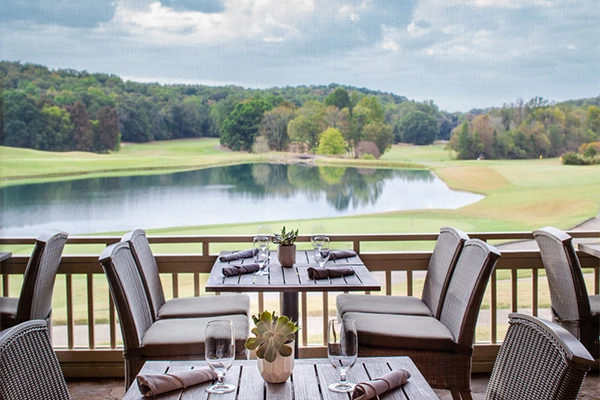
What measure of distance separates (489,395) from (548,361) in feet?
1.03

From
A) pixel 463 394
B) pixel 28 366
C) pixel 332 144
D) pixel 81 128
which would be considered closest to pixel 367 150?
pixel 332 144

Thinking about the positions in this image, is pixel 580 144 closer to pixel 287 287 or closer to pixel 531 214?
pixel 531 214

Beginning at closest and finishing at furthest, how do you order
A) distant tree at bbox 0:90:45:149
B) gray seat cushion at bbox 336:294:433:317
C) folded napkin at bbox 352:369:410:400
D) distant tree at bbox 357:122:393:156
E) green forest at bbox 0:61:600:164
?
folded napkin at bbox 352:369:410:400 → gray seat cushion at bbox 336:294:433:317 → distant tree at bbox 0:90:45:149 → green forest at bbox 0:61:600:164 → distant tree at bbox 357:122:393:156

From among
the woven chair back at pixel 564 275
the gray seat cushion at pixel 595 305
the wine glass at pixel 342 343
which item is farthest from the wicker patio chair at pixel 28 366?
the gray seat cushion at pixel 595 305

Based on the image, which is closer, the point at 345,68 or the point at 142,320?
the point at 142,320

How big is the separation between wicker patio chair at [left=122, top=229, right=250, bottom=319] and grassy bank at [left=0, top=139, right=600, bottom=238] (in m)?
1.92

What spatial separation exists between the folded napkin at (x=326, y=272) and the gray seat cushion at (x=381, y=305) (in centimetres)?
29

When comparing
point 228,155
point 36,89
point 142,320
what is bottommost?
point 142,320

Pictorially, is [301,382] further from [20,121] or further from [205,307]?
[20,121]

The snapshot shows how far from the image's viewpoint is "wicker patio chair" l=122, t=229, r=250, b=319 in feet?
10.4

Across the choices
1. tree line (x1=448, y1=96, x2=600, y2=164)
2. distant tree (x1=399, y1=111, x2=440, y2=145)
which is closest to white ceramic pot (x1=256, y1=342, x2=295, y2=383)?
distant tree (x1=399, y1=111, x2=440, y2=145)

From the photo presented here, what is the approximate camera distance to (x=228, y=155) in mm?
5305

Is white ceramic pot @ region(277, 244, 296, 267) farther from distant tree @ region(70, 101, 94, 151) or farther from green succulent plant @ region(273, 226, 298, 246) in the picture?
distant tree @ region(70, 101, 94, 151)

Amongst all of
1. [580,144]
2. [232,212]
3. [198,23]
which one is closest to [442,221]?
[580,144]
